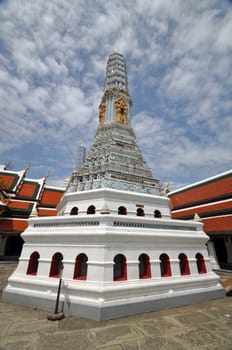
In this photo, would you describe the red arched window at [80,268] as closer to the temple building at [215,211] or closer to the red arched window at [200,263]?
the red arched window at [200,263]

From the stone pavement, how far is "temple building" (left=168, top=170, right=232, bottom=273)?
9.30m

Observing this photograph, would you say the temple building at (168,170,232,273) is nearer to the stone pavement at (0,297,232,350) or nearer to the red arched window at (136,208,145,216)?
the red arched window at (136,208,145,216)

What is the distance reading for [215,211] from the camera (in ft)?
56.2

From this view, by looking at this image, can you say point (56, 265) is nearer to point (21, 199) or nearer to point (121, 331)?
point (121, 331)

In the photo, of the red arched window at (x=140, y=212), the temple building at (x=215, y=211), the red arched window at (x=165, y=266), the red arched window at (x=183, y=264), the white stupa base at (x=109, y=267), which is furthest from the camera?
the temple building at (x=215, y=211)

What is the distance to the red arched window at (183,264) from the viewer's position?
32.3 ft

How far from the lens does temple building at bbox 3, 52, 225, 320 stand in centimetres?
771

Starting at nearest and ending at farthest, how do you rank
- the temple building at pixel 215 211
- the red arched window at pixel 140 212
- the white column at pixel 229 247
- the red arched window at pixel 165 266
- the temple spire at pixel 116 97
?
the red arched window at pixel 165 266, the red arched window at pixel 140 212, the temple building at pixel 215 211, the white column at pixel 229 247, the temple spire at pixel 116 97

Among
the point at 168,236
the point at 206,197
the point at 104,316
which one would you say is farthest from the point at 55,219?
the point at 206,197

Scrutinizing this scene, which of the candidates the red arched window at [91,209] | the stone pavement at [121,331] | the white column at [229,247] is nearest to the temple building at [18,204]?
the red arched window at [91,209]

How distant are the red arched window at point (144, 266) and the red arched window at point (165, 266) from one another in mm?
980

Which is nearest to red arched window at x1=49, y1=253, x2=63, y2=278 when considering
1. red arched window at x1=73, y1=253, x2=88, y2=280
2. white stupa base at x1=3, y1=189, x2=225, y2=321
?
white stupa base at x1=3, y1=189, x2=225, y2=321

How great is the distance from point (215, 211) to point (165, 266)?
408 inches

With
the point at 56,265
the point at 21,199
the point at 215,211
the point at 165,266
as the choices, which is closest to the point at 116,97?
the point at 215,211
